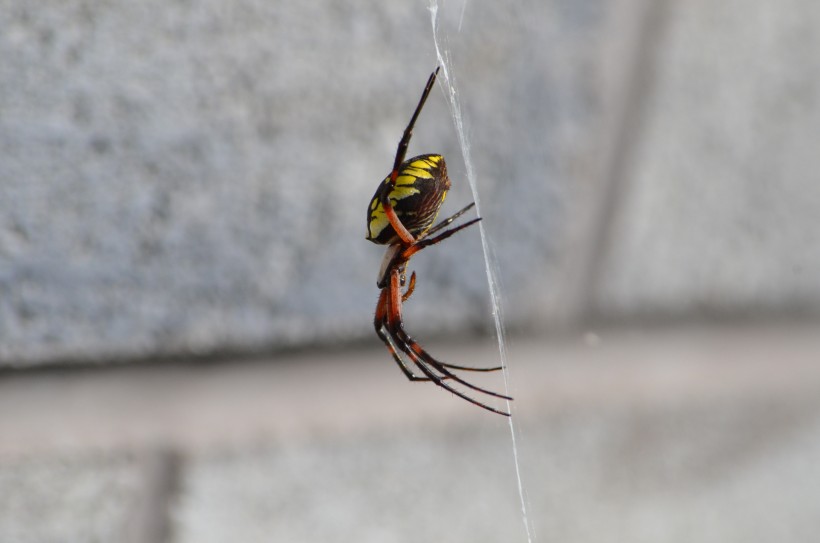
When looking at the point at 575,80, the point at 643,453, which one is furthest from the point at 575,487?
the point at 575,80

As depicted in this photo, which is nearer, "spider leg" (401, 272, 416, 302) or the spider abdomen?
the spider abdomen

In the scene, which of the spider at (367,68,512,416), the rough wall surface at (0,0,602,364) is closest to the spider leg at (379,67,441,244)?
the spider at (367,68,512,416)

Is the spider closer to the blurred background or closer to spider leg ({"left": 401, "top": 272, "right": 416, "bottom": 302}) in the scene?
spider leg ({"left": 401, "top": 272, "right": 416, "bottom": 302})

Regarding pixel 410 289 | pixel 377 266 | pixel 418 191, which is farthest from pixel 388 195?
pixel 377 266

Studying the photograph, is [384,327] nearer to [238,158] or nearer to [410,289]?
[410,289]

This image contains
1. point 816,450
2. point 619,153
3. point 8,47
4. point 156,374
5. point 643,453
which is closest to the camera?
point 8,47

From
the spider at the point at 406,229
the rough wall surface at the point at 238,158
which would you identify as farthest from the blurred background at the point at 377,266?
the spider at the point at 406,229

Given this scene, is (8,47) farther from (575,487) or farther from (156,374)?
(575,487)
